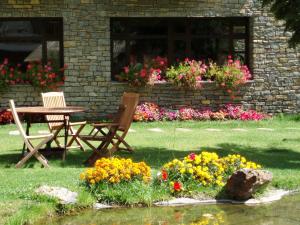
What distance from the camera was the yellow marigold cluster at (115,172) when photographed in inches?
299

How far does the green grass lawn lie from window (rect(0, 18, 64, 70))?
8.71 ft

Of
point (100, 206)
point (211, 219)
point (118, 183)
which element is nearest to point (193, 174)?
point (118, 183)

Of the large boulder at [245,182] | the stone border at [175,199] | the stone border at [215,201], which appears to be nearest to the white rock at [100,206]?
the stone border at [175,199]

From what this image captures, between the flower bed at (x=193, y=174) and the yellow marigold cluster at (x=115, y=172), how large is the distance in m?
0.25

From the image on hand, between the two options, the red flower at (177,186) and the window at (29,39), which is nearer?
the red flower at (177,186)

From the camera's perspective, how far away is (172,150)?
11.2 m

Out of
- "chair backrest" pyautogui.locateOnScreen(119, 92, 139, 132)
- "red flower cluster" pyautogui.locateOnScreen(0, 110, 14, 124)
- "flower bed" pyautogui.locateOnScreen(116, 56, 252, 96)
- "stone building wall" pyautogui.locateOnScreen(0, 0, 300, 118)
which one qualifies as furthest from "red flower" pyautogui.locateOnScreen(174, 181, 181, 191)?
"stone building wall" pyautogui.locateOnScreen(0, 0, 300, 118)

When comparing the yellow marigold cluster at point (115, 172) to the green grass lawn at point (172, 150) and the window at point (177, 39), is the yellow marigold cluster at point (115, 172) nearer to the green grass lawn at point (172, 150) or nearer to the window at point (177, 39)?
the green grass lawn at point (172, 150)

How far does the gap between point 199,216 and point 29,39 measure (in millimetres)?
11232

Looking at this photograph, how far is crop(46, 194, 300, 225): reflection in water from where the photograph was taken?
6.80 m

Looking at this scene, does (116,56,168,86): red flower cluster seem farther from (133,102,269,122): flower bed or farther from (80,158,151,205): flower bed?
(80,158,151,205): flower bed

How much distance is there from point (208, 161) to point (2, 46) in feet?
34.5

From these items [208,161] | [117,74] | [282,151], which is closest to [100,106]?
[117,74]

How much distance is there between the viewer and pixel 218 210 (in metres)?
7.34
